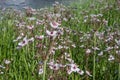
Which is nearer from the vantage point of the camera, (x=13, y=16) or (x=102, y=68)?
(x=102, y=68)

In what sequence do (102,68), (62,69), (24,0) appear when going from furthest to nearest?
(24,0) → (102,68) → (62,69)

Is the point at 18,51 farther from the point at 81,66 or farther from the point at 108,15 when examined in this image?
the point at 108,15

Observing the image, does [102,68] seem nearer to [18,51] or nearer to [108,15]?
[18,51]

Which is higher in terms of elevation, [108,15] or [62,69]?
[62,69]

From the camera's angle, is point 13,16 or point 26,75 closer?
point 26,75

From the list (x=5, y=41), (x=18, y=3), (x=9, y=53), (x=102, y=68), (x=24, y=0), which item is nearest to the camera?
(x=102, y=68)

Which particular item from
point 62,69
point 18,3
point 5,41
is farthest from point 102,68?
point 18,3

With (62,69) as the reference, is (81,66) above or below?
below

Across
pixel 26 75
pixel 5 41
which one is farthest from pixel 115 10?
pixel 26 75

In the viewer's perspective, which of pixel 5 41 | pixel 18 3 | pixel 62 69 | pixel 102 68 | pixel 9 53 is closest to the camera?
pixel 62 69
